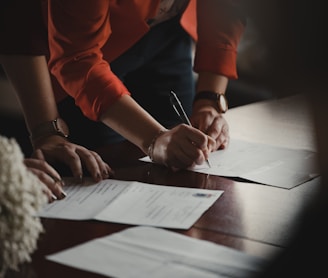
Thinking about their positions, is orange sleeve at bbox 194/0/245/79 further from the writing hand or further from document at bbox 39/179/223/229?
document at bbox 39/179/223/229

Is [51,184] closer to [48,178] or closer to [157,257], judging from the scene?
[48,178]

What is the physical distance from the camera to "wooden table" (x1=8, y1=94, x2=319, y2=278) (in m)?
0.85

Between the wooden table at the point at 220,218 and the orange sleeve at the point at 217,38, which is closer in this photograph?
the wooden table at the point at 220,218

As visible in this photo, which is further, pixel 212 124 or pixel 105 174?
pixel 212 124

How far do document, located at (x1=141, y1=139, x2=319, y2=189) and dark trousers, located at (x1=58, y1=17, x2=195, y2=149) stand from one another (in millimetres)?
341

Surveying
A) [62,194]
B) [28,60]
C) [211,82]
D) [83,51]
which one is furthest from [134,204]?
[211,82]

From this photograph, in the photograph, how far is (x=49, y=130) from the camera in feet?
4.60

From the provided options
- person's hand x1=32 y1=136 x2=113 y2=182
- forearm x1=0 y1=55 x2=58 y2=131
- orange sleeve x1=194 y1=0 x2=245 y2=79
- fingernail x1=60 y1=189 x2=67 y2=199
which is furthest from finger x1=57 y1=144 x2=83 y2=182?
orange sleeve x1=194 y1=0 x2=245 y2=79

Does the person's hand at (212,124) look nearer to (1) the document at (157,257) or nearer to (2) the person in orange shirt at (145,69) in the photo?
(2) the person in orange shirt at (145,69)

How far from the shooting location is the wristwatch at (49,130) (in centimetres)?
140

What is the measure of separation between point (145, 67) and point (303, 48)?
4.88 ft

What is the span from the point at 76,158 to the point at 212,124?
413 mm

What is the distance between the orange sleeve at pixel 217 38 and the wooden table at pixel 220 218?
14.9 inches

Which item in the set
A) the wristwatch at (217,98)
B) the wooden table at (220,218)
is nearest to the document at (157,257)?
the wooden table at (220,218)
